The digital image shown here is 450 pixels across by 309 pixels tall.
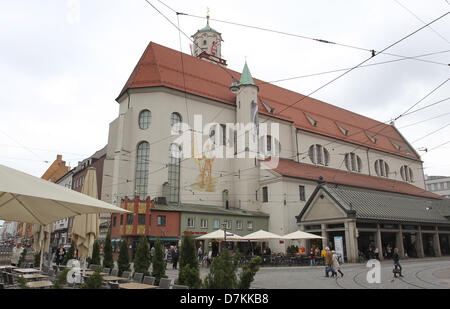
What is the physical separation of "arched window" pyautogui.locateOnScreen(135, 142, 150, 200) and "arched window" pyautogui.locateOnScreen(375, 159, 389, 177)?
36.8 metres

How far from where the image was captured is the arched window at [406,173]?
5969cm

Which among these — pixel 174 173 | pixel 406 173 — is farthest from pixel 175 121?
pixel 406 173

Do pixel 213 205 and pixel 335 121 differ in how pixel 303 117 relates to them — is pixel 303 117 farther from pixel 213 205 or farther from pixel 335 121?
pixel 213 205

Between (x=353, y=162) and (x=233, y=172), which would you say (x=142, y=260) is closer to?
(x=233, y=172)

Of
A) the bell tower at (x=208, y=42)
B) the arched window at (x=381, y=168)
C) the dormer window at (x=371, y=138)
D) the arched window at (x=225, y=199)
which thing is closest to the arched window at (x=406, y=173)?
the arched window at (x=381, y=168)

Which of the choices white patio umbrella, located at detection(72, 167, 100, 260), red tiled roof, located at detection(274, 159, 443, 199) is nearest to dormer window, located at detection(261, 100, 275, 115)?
red tiled roof, located at detection(274, 159, 443, 199)

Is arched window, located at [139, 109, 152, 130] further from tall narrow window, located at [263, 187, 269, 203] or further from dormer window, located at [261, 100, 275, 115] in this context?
dormer window, located at [261, 100, 275, 115]

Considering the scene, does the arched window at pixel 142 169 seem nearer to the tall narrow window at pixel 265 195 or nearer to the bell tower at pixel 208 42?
the tall narrow window at pixel 265 195

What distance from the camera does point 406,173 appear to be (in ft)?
198

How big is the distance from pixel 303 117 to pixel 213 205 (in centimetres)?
2026

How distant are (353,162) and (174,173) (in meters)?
28.3

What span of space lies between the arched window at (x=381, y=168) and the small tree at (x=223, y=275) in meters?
53.9

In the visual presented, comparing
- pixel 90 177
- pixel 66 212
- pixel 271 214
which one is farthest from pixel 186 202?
pixel 66 212
